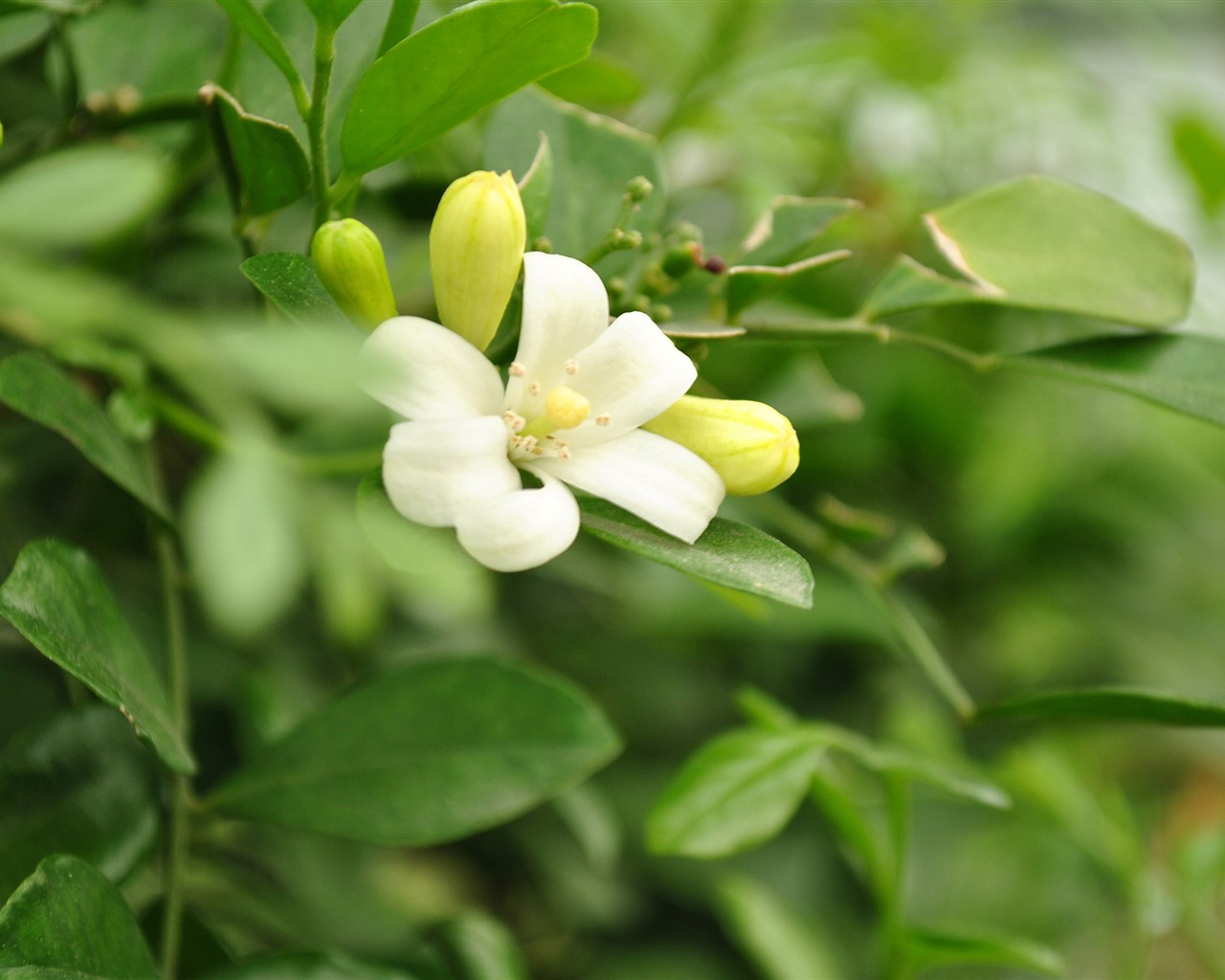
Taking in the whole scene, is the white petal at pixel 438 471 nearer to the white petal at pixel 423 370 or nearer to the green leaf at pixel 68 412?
the white petal at pixel 423 370

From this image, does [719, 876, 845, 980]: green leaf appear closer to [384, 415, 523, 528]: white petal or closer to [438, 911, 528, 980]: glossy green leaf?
[438, 911, 528, 980]: glossy green leaf

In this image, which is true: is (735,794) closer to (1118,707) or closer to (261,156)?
(1118,707)

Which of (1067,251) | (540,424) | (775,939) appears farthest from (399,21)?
(775,939)

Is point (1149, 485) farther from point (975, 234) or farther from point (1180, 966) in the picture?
point (975, 234)

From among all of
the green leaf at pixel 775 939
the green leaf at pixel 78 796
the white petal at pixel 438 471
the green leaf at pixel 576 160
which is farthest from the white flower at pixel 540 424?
the green leaf at pixel 775 939

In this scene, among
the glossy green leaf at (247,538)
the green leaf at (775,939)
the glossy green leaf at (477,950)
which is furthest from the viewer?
the green leaf at (775,939)
